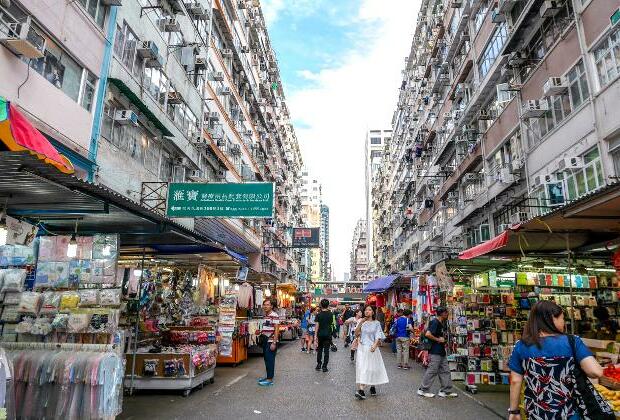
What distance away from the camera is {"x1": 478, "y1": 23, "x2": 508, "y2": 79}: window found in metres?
19.2

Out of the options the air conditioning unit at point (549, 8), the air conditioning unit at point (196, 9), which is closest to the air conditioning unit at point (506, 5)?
the air conditioning unit at point (549, 8)

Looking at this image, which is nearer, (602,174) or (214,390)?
(214,390)

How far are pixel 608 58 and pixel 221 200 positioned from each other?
1178 cm

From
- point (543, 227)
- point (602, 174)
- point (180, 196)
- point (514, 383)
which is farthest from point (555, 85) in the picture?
point (514, 383)

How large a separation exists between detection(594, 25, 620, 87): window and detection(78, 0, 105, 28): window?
15204mm

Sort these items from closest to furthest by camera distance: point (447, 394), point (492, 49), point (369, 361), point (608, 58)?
point (369, 361) < point (447, 394) < point (608, 58) < point (492, 49)

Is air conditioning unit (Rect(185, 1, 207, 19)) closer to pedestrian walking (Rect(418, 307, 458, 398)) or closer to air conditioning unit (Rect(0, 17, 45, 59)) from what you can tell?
air conditioning unit (Rect(0, 17, 45, 59))

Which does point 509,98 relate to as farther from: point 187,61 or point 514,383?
point 514,383

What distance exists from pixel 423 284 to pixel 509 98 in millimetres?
9216

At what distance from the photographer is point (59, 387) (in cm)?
576

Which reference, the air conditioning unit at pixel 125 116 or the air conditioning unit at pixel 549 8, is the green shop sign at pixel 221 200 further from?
the air conditioning unit at pixel 549 8

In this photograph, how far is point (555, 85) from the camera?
14578mm

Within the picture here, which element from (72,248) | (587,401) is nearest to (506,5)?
(587,401)

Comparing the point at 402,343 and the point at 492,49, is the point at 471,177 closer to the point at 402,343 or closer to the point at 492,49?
the point at 492,49
